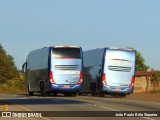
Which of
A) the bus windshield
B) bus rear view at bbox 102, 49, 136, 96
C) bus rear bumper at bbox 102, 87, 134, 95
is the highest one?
the bus windshield

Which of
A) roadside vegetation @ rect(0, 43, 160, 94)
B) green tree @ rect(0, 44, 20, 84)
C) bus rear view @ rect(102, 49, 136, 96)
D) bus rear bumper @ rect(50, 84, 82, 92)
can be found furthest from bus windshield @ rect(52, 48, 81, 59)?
green tree @ rect(0, 44, 20, 84)

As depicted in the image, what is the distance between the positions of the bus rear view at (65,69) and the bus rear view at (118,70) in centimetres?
276

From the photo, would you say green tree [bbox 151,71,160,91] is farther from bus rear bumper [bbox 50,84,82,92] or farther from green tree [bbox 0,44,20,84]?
bus rear bumper [bbox 50,84,82,92]

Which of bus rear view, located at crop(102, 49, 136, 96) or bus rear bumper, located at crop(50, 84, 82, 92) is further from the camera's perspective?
bus rear view, located at crop(102, 49, 136, 96)

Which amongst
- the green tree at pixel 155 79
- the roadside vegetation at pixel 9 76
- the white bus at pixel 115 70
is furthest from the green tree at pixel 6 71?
the white bus at pixel 115 70

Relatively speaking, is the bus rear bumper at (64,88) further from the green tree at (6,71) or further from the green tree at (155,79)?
the green tree at (6,71)

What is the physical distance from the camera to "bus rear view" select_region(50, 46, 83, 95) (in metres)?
41.8

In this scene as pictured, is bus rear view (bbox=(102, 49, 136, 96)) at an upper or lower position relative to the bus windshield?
lower

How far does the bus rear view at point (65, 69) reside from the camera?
41.8 metres

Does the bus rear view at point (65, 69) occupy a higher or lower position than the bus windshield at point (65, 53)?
lower

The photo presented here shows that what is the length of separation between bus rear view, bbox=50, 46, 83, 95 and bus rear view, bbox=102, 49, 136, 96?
109 inches

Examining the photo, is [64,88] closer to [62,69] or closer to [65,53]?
[62,69]

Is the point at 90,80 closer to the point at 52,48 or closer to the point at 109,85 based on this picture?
the point at 109,85

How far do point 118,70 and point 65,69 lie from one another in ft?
15.7
